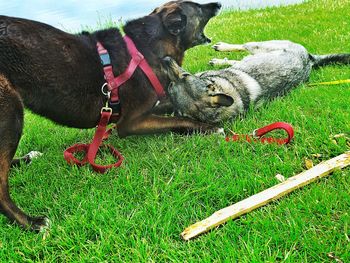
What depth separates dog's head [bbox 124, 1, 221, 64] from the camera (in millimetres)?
4379

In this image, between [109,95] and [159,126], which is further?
[159,126]

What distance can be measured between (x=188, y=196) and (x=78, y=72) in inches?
59.7

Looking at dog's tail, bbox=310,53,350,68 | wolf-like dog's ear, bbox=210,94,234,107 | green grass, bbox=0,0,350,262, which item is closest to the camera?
green grass, bbox=0,0,350,262

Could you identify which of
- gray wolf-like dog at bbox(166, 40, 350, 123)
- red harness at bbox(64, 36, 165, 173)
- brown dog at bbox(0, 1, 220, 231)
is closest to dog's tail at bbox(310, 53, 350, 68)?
gray wolf-like dog at bbox(166, 40, 350, 123)

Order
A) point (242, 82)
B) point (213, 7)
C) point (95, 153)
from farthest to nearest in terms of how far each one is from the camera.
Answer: point (242, 82) → point (213, 7) → point (95, 153)

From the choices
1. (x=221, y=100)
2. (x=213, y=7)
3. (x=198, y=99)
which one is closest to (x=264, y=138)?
(x=221, y=100)

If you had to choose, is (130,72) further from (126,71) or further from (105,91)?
(105,91)

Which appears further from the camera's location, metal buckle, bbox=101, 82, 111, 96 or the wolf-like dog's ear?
the wolf-like dog's ear

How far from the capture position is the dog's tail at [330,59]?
6.14 metres

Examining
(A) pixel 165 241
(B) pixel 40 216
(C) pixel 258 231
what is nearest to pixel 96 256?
(A) pixel 165 241

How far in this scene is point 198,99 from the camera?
15.6 ft

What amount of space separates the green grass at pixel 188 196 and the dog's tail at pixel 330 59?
4.09ft

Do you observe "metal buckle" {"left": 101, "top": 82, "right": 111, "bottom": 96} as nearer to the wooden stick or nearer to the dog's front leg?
the dog's front leg

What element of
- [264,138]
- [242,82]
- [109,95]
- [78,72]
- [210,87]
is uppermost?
[78,72]
